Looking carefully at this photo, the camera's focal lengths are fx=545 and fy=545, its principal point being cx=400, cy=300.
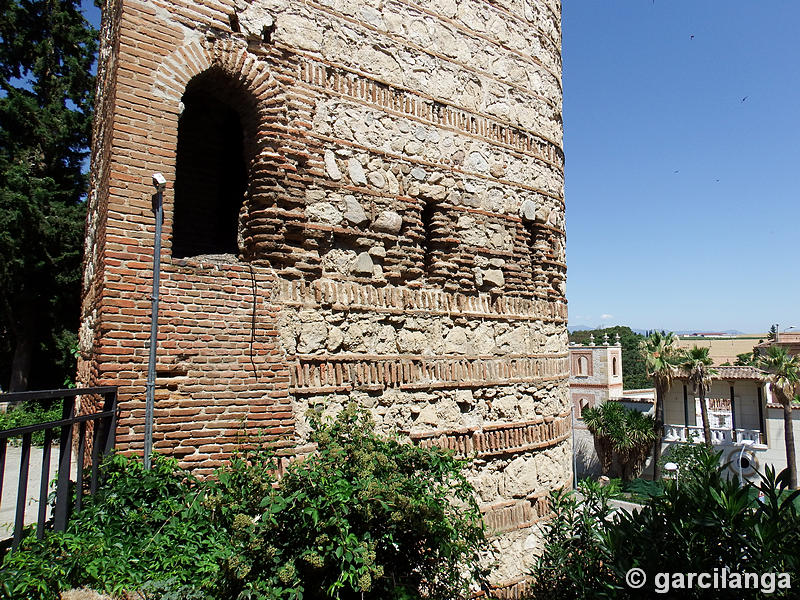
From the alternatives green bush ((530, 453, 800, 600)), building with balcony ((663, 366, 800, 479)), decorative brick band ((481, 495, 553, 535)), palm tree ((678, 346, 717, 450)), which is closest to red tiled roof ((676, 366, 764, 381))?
building with balcony ((663, 366, 800, 479))

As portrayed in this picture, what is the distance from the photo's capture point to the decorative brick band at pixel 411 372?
15.3 ft

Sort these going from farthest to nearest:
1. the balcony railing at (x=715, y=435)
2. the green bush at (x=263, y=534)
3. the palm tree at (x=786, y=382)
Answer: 1. the balcony railing at (x=715, y=435)
2. the palm tree at (x=786, y=382)
3. the green bush at (x=263, y=534)

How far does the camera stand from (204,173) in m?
5.92

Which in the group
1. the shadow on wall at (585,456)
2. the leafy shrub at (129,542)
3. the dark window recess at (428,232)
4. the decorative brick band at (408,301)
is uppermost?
the dark window recess at (428,232)

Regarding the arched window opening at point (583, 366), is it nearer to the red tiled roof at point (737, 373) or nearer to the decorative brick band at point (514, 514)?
the red tiled roof at point (737, 373)

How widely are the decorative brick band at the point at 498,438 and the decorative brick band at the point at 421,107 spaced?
3126 millimetres

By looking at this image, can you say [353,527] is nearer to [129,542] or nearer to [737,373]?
[129,542]

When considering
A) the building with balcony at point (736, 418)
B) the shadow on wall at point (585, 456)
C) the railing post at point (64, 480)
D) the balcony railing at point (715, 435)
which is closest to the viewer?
the railing post at point (64, 480)

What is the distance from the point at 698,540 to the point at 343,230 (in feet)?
11.6

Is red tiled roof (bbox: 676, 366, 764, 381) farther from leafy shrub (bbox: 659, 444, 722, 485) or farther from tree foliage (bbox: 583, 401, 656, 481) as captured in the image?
leafy shrub (bbox: 659, 444, 722, 485)

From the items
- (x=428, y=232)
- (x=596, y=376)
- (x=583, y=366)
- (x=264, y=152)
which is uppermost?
(x=264, y=152)

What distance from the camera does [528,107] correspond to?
645 cm

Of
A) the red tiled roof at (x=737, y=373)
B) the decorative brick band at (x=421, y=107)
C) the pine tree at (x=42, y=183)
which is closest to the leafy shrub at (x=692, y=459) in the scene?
the decorative brick band at (x=421, y=107)

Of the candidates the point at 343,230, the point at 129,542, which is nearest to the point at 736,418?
the point at 343,230
